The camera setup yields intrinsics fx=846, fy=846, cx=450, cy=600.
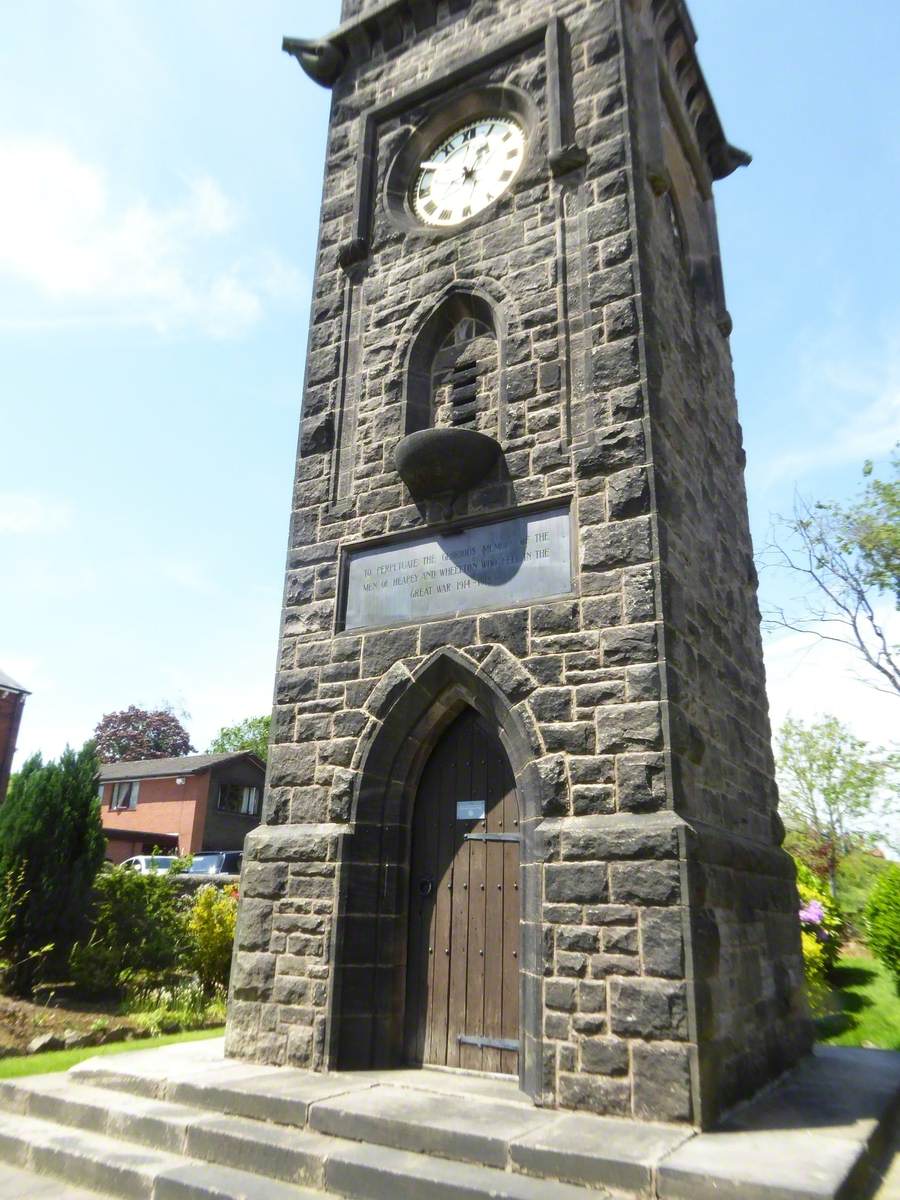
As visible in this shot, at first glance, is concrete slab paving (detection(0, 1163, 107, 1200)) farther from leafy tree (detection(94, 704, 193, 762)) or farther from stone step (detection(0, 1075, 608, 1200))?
leafy tree (detection(94, 704, 193, 762))

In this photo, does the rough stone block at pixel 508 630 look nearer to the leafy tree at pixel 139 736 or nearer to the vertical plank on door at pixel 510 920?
the vertical plank on door at pixel 510 920

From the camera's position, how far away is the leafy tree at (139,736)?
171 ft

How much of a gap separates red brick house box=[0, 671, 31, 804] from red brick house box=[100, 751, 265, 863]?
380 cm

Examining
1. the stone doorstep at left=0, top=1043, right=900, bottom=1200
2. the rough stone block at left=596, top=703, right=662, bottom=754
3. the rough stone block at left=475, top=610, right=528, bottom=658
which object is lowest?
the stone doorstep at left=0, top=1043, right=900, bottom=1200

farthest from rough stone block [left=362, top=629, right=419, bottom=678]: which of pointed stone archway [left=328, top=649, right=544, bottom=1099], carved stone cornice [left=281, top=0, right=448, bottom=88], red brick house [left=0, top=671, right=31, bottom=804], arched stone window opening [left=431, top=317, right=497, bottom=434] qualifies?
red brick house [left=0, top=671, right=31, bottom=804]

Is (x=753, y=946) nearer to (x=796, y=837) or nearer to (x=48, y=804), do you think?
(x=48, y=804)

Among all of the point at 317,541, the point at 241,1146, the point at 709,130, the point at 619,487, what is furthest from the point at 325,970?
the point at 709,130

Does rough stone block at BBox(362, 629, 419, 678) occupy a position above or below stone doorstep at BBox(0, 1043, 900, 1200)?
above

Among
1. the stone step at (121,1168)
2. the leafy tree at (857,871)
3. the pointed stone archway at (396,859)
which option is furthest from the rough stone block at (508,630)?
the leafy tree at (857,871)

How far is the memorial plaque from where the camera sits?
6609 mm

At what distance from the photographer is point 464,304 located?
822 centimetres

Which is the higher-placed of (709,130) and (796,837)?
(709,130)

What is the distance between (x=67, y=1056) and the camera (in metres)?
7.72

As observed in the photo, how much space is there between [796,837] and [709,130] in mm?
24169
